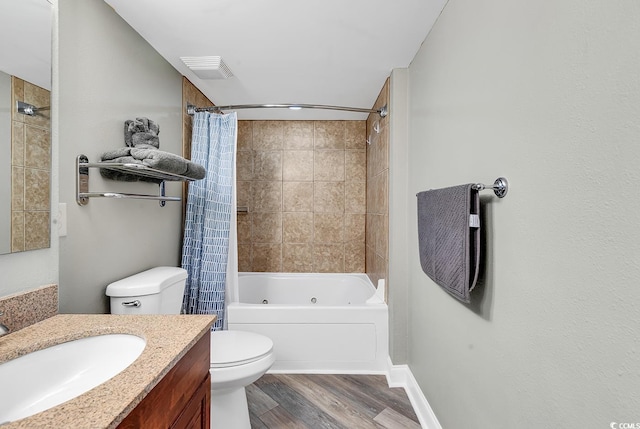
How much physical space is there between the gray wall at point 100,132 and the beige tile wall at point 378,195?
155 cm

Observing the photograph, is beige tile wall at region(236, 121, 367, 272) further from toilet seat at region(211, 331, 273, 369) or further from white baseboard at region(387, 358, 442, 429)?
toilet seat at region(211, 331, 273, 369)

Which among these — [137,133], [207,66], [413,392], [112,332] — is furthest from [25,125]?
[413,392]

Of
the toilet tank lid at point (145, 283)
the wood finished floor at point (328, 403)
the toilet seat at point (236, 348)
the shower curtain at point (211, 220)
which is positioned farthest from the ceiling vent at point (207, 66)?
the wood finished floor at point (328, 403)

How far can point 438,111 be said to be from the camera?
1543mm

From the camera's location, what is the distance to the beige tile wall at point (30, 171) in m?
0.99

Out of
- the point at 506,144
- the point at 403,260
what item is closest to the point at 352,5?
the point at 506,144

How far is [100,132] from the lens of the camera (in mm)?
1432

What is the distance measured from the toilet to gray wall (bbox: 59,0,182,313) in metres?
0.12

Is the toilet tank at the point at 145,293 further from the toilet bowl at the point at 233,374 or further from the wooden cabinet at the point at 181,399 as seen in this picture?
the wooden cabinet at the point at 181,399

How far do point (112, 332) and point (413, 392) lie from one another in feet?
5.61

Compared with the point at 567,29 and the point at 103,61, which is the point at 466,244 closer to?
the point at 567,29

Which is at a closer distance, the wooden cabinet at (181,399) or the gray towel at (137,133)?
the wooden cabinet at (181,399)

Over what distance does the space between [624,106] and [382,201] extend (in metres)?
1.82

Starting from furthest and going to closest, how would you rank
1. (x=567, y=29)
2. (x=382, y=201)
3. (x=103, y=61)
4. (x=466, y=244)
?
1. (x=382, y=201)
2. (x=103, y=61)
3. (x=466, y=244)
4. (x=567, y=29)
